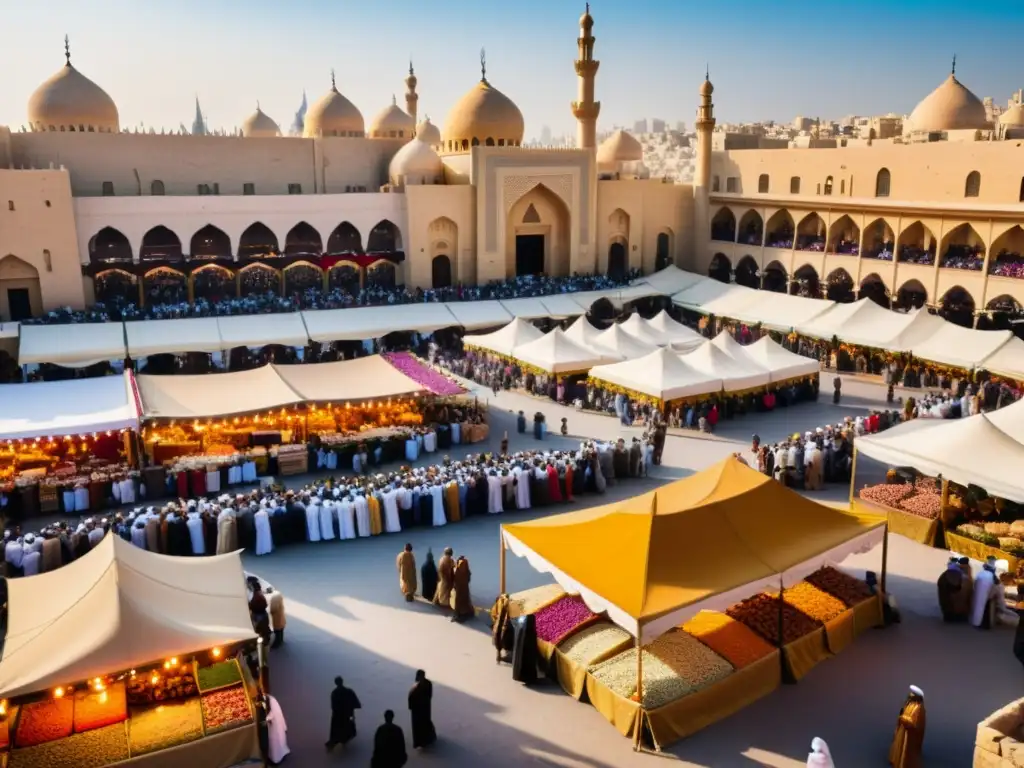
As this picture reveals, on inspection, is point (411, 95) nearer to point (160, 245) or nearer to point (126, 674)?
point (160, 245)

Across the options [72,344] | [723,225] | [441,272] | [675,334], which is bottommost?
[675,334]

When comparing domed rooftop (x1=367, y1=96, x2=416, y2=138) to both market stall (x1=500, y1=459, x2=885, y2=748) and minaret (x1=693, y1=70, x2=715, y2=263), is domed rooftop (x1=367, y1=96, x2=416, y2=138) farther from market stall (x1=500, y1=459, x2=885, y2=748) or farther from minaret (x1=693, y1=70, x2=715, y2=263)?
market stall (x1=500, y1=459, x2=885, y2=748)

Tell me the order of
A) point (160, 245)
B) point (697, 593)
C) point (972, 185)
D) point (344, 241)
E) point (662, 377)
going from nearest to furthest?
point (697, 593) → point (662, 377) → point (972, 185) → point (160, 245) → point (344, 241)

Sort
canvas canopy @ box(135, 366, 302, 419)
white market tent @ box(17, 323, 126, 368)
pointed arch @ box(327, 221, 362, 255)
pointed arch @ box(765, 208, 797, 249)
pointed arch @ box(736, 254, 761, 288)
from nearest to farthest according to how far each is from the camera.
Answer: canvas canopy @ box(135, 366, 302, 419)
white market tent @ box(17, 323, 126, 368)
pointed arch @ box(765, 208, 797, 249)
pointed arch @ box(327, 221, 362, 255)
pointed arch @ box(736, 254, 761, 288)

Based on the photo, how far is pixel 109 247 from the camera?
81.4 feet

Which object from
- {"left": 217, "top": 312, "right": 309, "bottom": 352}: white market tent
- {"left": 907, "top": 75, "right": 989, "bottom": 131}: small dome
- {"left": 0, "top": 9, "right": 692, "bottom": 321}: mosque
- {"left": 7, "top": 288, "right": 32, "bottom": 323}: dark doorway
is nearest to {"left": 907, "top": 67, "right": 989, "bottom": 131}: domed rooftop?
{"left": 907, "top": 75, "right": 989, "bottom": 131}: small dome

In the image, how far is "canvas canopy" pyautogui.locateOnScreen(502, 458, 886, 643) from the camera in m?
7.57

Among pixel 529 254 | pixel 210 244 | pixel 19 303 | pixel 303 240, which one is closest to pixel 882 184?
pixel 529 254

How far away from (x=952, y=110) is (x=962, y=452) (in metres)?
20.6

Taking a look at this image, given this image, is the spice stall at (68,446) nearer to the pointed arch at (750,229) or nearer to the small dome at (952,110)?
the pointed arch at (750,229)

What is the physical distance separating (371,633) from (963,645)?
591 centimetres

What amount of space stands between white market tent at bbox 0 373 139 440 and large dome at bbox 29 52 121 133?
1274 cm

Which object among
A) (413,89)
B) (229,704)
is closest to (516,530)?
(229,704)

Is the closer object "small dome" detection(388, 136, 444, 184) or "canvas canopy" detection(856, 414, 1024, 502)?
"canvas canopy" detection(856, 414, 1024, 502)
